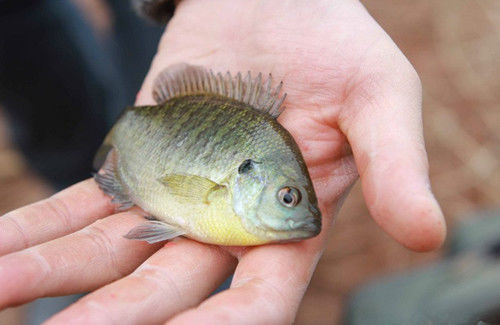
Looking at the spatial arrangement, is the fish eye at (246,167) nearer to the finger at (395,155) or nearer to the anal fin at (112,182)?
the finger at (395,155)

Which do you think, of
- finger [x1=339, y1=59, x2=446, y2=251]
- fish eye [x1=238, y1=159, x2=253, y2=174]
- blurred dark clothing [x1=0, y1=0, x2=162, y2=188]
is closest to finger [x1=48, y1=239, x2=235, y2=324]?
fish eye [x1=238, y1=159, x2=253, y2=174]

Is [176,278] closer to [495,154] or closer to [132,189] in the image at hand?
[132,189]

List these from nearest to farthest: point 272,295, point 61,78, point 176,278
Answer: point 272,295 < point 176,278 < point 61,78

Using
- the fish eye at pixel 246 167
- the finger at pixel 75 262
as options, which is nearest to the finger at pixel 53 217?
the finger at pixel 75 262

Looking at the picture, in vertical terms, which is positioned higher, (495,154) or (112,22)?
(112,22)

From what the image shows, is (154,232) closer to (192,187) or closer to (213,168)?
(192,187)

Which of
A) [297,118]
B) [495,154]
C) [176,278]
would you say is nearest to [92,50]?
[297,118]
